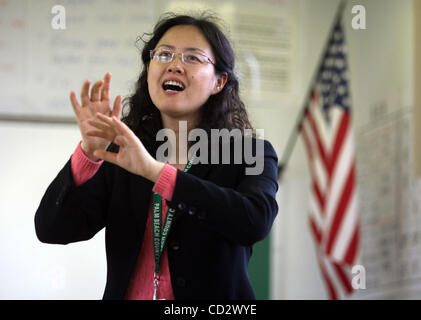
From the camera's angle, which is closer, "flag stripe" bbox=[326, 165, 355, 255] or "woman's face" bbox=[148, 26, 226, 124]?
"woman's face" bbox=[148, 26, 226, 124]

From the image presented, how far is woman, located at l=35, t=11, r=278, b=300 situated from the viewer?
89cm

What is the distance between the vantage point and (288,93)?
3.55m

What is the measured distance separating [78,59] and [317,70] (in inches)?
66.0

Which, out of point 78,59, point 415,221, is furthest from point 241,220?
point 78,59

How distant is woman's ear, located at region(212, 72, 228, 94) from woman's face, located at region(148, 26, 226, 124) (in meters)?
0.03

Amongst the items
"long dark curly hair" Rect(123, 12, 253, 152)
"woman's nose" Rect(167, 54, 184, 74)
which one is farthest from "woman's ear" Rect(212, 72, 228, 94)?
"woman's nose" Rect(167, 54, 184, 74)

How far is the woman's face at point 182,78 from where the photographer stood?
1.08m

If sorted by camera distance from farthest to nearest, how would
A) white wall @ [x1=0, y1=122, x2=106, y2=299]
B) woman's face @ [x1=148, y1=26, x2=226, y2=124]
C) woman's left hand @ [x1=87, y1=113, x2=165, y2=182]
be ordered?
white wall @ [x1=0, y1=122, x2=106, y2=299]
woman's face @ [x1=148, y1=26, x2=226, y2=124]
woman's left hand @ [x1=87, y1=113, x2=165, y2=182]

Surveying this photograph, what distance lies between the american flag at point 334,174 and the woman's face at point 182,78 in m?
2.12

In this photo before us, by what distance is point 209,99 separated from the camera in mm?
1240

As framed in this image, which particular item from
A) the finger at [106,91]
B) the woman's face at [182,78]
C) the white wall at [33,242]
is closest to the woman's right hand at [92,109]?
the finger at [106,91]

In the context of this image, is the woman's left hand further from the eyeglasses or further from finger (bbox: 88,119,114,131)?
the eyeglasses

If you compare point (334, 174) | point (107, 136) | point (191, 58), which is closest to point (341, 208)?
point (334, 174)
